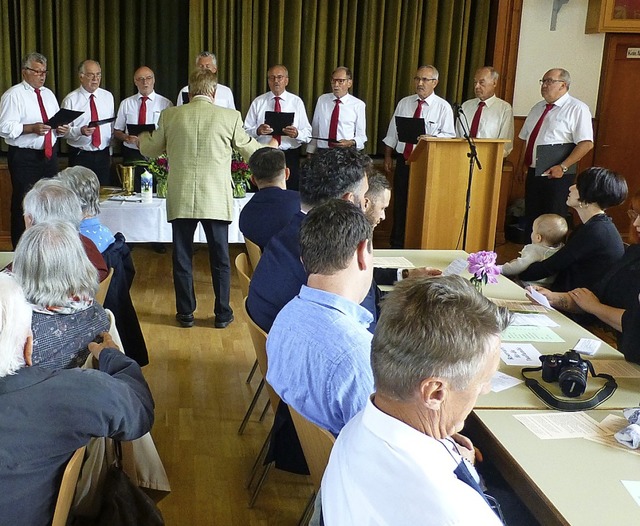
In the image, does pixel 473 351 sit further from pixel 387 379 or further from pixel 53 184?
pixel 53 184

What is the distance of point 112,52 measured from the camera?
709 cm

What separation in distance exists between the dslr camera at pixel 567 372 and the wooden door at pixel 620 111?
19.2 ft

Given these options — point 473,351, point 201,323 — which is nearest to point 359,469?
point 473,351

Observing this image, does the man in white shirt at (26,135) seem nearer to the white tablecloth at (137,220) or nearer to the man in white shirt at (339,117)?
the white tablecloth at (137,220)

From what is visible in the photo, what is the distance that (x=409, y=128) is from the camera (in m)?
6.15

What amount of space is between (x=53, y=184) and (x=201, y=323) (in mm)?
1729

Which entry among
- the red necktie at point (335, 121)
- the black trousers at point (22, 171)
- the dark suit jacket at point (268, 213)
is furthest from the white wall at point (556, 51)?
the black trousers at point (22, 171)

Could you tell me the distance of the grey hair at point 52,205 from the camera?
3.16 meters

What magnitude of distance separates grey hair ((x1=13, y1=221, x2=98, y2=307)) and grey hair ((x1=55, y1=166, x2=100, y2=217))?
1.14 m

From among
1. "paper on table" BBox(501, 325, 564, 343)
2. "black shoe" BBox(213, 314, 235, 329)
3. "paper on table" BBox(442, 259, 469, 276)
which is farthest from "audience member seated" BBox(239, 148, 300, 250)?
"paper on table" BBox(501, 325, 564, 343)

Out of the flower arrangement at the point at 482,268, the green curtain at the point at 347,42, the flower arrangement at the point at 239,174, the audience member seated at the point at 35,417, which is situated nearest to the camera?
the audience member seated at the point at 35,417

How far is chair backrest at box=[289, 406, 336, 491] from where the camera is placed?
65.6 inches

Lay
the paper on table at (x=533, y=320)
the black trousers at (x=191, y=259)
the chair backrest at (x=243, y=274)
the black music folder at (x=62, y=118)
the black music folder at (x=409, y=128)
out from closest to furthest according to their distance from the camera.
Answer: the paper on table at (x=533, y=320), the chair backrest at (x=243, y=274), the black trousers at (x=191, y=259), the black music folder at (x=62, y=118), the black music folder at (x=409, y=128)

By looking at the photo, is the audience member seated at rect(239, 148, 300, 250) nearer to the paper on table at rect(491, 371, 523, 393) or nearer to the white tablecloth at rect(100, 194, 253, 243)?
the white tablecloth at rect(100, 194, 253, 243)
